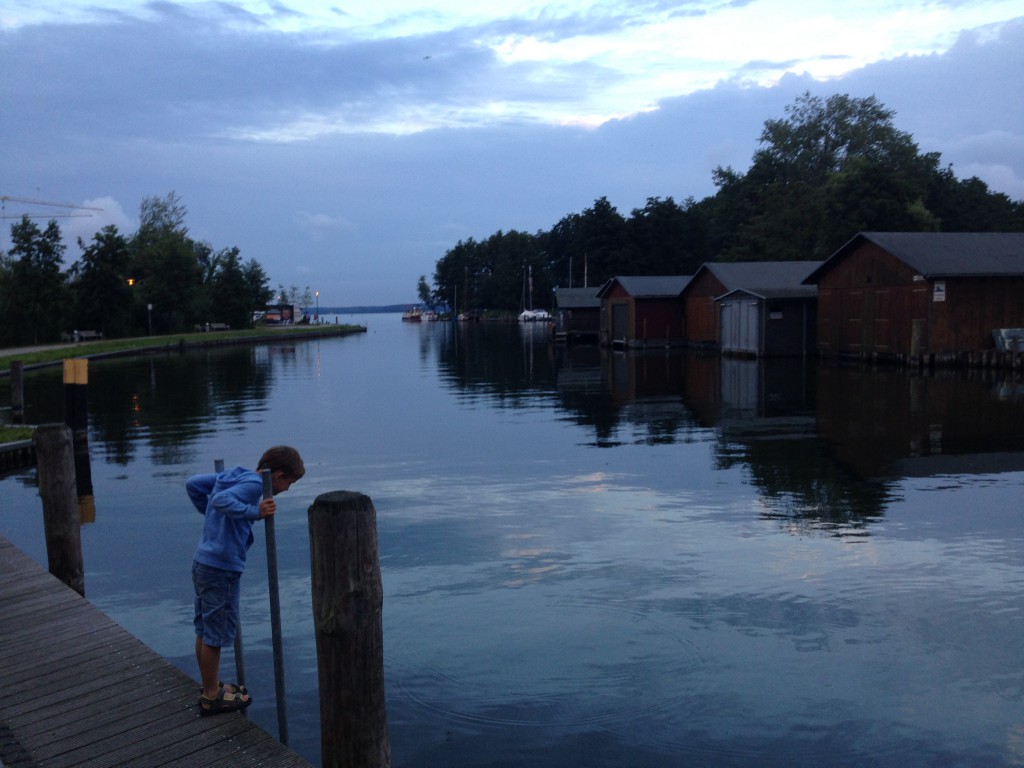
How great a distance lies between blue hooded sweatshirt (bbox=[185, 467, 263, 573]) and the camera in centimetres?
576

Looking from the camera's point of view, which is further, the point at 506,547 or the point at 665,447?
the point at 665,447

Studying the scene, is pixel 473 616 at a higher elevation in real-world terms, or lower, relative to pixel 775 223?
lower

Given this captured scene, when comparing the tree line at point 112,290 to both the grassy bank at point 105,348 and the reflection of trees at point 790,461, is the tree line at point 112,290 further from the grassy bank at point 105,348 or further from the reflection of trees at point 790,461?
the reflection of trees at point 790,461

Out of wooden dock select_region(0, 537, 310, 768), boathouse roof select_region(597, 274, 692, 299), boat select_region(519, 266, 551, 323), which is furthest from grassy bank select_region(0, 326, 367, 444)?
boat select_region(519, 266, 551, 323)

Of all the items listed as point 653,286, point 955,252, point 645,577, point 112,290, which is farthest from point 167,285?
point 645,577

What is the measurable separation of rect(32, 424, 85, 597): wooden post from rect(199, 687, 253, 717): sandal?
13.1 ft

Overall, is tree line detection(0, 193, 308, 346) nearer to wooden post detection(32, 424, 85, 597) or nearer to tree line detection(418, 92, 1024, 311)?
tree line detection(418, 92, 1024, 311)

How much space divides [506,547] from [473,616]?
8.22 feet

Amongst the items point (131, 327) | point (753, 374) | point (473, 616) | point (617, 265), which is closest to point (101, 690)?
point (473, 616)

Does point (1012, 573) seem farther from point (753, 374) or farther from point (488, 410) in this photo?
point (753, 374)

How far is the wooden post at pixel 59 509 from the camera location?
30.1ft

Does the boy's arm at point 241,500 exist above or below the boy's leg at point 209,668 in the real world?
above

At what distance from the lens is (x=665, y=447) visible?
19391mm

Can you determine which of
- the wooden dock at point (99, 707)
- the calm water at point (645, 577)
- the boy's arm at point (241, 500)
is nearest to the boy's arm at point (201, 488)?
the boy's arm at point (241, 500)
